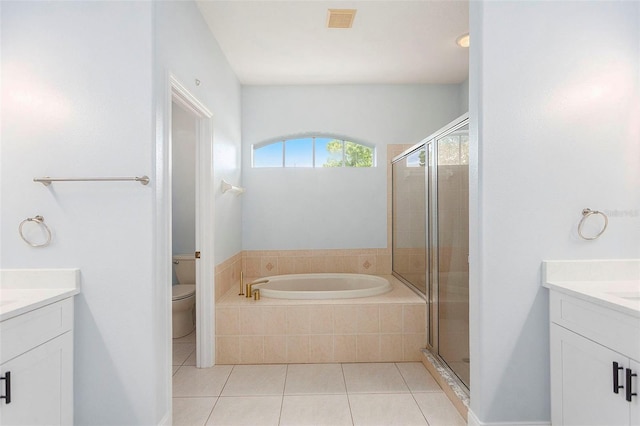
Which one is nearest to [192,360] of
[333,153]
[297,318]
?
[297,318]

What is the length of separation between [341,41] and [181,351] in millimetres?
2974

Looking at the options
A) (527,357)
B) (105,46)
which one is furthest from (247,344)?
(105,46)

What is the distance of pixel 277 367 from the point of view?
2.96m

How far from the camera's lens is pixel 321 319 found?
306 centimetres

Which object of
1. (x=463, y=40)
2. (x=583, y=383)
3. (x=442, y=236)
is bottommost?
(x=583, y=383)

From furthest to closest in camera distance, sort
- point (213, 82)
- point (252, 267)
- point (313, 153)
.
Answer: point (313, 153) → point (252, 267) → point (213, 82)

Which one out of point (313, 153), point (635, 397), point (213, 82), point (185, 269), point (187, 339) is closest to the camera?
point (635, 397)

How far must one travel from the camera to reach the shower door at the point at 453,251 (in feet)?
7.63

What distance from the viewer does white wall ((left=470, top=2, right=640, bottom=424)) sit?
1905 millimetres

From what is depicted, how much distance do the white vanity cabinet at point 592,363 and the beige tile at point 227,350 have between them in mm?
2160

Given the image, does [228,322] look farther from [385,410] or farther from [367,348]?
[385,410]

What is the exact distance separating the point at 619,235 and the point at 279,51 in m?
2.80

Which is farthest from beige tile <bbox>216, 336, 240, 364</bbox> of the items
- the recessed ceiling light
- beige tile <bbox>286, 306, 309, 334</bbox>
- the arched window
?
the recessed ceiling light

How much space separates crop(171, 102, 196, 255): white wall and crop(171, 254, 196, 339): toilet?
305 millimetres
